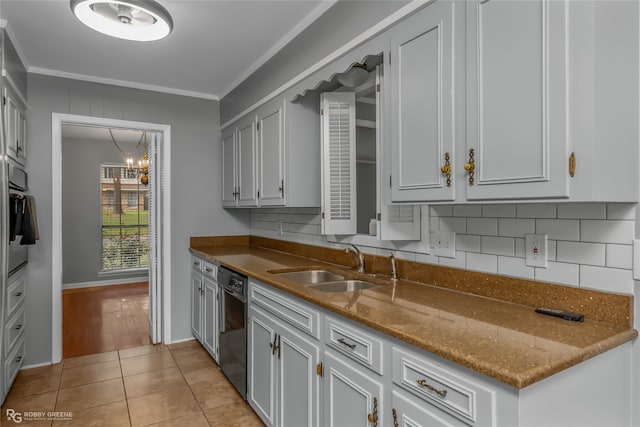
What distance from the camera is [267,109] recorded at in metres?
2.96

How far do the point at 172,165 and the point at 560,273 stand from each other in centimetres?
340

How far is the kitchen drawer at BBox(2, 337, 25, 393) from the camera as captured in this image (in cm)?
248

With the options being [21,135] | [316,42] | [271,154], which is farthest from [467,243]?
[21,135]

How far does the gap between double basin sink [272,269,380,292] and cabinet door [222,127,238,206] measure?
1.32 metres

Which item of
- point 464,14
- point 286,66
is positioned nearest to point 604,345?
point 464,14

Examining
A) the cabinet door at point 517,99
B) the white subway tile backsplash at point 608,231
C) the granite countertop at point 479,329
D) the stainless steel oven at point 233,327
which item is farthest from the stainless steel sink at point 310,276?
the white subway tile backsplash at point 608,231

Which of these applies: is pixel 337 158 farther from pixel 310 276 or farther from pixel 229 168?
pixel 229 168

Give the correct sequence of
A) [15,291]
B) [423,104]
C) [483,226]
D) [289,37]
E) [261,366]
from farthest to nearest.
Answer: [15,291], [289,37], [261,366], [483,226], [423,104]

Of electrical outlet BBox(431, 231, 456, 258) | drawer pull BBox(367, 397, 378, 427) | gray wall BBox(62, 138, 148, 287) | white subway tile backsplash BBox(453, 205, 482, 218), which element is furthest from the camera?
gray wall BBox(62, 138, 148, 287)

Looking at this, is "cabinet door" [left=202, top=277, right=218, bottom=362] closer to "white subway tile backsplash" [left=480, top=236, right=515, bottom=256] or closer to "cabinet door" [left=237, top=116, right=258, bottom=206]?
"cabinet door" [left=237, top=116, right=258, bottom=206]

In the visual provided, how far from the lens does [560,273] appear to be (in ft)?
4.80

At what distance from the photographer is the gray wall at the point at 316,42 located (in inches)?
75.1

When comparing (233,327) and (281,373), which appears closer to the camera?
(281,373)

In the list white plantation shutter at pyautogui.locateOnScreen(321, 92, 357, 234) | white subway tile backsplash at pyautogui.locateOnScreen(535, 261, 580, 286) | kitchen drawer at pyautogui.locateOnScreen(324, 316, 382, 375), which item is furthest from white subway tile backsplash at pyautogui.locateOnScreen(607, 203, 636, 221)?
white plantation shutter at pyautogui.locateOnScreen(321, 92, 357, 234)
